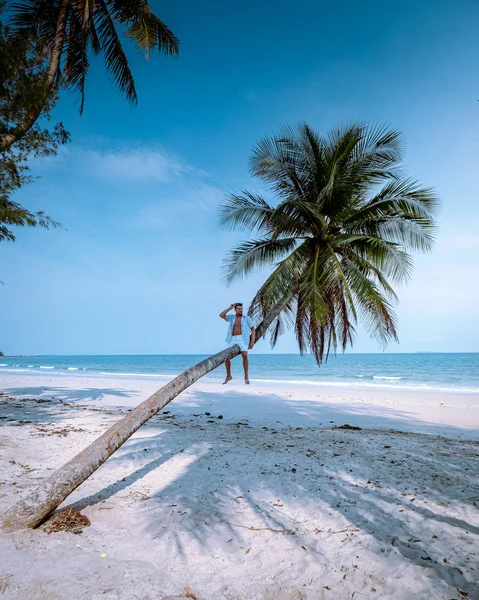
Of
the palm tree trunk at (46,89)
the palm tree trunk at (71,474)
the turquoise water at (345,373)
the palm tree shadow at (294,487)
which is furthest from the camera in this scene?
the turquoise water at (345,373)

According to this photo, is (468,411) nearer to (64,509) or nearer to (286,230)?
(286,230)

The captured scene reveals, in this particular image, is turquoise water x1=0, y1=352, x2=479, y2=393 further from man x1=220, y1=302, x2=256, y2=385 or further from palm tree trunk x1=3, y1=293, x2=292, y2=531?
palm tree trunk x1=3, y1=293, x2=292, y2=531

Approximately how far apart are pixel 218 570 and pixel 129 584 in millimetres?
702

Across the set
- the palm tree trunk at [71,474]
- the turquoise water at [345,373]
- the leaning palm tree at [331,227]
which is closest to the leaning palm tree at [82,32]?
the leaning palm tree at [331,227]

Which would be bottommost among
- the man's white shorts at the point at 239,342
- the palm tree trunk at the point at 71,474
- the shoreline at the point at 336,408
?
the shoreline at the point at 336,408

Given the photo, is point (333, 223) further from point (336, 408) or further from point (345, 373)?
point (345, 373)

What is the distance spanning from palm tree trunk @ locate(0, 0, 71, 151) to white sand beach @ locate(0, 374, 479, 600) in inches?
189

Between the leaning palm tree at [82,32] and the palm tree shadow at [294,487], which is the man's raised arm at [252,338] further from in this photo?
the leaning palm tree at [82,32]

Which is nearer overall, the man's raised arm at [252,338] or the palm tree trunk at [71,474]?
the palm tree trunk at [71,474]

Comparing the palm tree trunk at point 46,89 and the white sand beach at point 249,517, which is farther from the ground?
the palm tree trunk at point 46,89

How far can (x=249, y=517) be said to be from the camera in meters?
3.67

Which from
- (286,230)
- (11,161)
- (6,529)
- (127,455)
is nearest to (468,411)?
(286,230)

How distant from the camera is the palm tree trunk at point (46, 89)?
5.43 m

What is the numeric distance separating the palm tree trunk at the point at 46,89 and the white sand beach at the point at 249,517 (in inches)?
189
